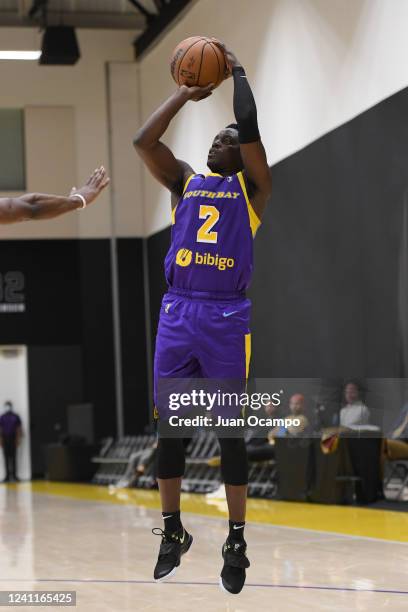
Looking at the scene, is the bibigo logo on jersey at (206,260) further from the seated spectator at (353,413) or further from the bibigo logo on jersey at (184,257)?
the seated spectator at (353,413)

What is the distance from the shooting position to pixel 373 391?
39.0 feet

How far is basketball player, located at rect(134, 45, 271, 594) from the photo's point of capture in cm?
505

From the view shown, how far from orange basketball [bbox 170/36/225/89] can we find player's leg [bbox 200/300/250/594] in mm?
1163

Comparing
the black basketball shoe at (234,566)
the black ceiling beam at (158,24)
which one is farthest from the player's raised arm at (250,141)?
the black ceiling beam at (158,24)

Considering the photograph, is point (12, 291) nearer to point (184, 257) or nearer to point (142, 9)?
point (142, 9)

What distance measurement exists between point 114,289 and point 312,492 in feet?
31.9

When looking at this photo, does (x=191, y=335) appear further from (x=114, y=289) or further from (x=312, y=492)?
(x=114, y=289)

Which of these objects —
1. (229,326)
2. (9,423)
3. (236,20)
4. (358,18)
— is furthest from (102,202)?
(229,326)

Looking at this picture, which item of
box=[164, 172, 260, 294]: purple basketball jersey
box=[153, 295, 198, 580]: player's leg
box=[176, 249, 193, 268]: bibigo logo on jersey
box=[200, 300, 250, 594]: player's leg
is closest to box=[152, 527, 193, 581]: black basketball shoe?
box=[153, 295, 198, 580]: player's leg

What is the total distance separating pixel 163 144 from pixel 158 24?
15.1 meters

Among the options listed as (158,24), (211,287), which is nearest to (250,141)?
(211,287)

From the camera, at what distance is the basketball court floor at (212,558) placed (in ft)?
19.7

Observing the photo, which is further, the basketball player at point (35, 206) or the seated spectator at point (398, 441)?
the seated spectator at point (398, 441)

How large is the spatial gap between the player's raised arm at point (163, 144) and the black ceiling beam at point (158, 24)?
1347cm
